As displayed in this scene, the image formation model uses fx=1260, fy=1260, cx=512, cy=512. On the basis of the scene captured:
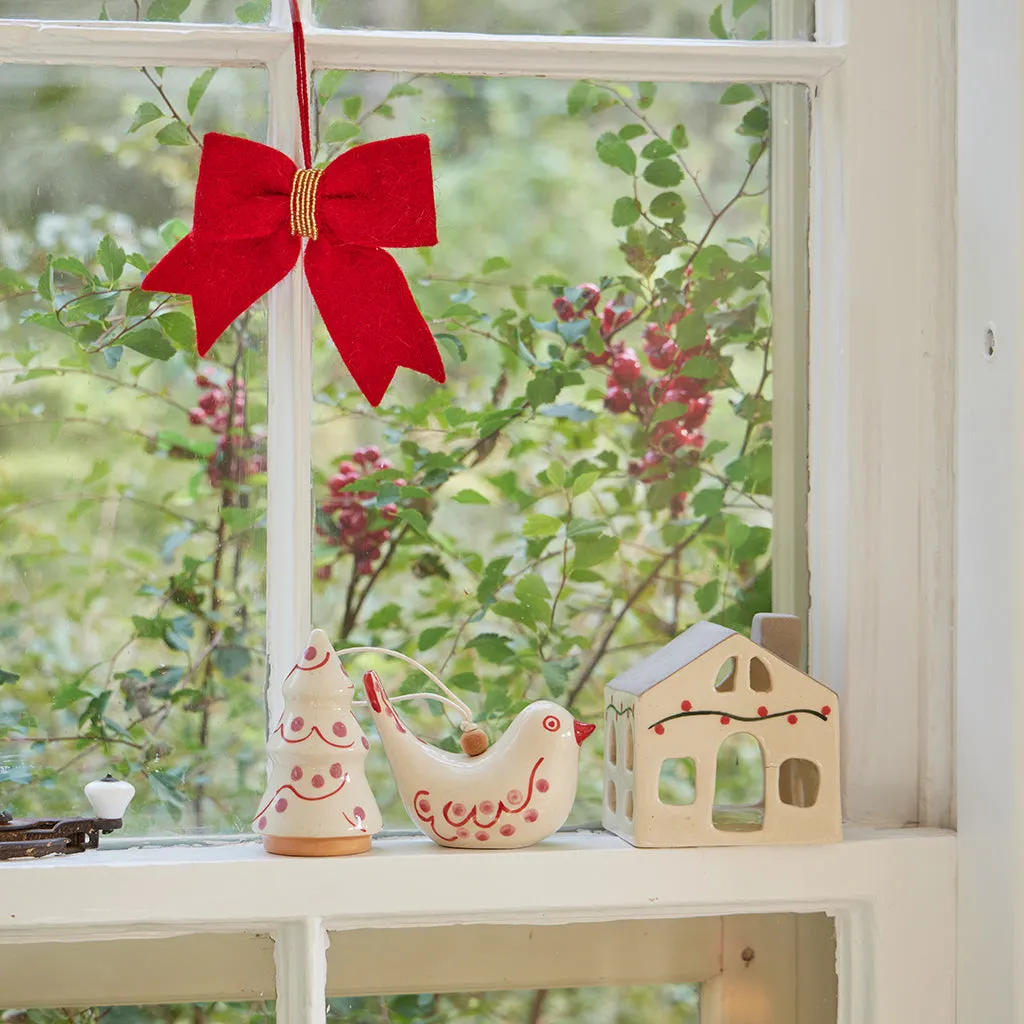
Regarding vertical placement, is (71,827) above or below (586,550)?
below

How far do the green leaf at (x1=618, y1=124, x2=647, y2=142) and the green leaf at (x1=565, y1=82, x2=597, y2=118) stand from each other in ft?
0.12

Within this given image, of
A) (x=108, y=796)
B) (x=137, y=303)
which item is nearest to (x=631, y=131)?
(x=137, y=303)

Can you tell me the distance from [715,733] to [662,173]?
0.50m

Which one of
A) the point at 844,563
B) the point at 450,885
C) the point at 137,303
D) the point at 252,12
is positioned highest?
the point at 252,12

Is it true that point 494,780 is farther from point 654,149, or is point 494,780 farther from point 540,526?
point 654,149

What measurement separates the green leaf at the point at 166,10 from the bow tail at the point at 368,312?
23 cm

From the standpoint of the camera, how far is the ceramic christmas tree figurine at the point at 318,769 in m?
0.93

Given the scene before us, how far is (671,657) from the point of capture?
1.00 metres

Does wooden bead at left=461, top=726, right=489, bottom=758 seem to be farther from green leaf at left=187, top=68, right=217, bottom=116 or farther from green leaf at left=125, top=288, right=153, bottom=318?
green leaf at left=187, top=68, right=217, bottom=116

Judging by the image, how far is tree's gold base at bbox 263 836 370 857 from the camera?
944 millimetres

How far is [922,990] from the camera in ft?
3.36

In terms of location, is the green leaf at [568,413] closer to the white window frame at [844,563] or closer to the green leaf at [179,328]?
the white window frame at [844,563]

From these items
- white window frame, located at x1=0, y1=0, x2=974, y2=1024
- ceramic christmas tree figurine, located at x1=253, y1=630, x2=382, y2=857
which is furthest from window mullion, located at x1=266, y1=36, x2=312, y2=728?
ceramic christmas tree figurine, located at x1=253, y1=630, x2=382, y2=857

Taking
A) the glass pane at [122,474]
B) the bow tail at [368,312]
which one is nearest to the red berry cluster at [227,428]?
the glass pane at [122,474]
